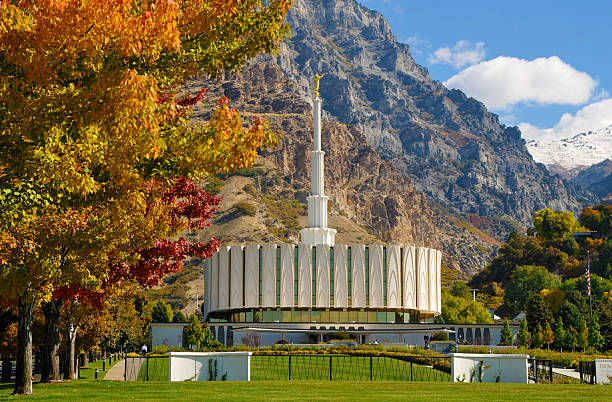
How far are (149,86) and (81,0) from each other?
71.8 inches

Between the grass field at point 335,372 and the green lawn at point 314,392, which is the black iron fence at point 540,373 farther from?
the green lawn at point 314,392

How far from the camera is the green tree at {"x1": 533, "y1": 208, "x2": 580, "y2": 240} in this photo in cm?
18800

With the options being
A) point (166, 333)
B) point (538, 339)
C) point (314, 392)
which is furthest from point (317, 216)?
point (314, 392)

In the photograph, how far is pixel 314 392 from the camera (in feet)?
77.0

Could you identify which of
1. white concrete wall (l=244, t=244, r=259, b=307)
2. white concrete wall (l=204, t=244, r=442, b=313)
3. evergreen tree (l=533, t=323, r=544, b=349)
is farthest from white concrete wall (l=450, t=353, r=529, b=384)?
white concrete wall (l=244, t=244, r=259, b=307)

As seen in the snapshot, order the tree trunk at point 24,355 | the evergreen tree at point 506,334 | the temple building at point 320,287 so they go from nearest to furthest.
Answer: the tree trunk at point 24,355, the evergreen tree at point 506,334, the temple building at point 320,287

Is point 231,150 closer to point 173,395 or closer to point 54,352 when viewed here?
point 173,395

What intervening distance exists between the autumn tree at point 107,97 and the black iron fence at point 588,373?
27.2 m

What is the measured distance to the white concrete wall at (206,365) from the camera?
101 ft

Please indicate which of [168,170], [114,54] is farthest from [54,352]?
[114,54]

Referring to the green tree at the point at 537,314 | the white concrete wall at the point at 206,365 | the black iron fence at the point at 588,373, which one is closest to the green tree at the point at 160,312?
the green tree at the point at 537,314

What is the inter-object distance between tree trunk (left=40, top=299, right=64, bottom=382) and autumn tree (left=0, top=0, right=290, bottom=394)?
1121 centimetres

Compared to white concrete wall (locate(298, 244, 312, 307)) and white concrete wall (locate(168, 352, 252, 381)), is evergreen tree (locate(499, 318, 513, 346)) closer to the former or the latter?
white concrete wall (locate(298, 244, 312, 307))

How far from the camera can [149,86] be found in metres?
12.7
